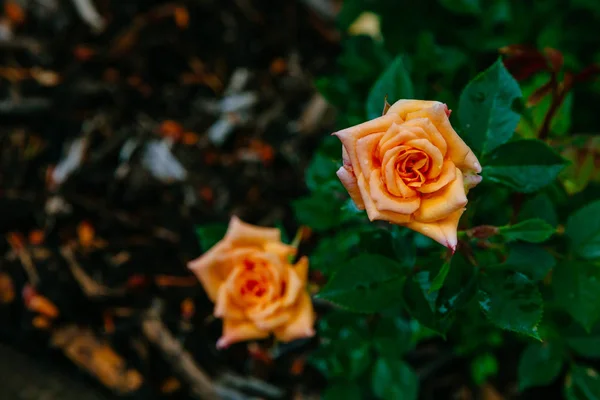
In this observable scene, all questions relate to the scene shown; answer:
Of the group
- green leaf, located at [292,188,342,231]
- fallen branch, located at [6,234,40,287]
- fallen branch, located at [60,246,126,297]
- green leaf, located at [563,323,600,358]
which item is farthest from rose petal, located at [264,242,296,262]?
fallen branch, located at [6,234,40,287]

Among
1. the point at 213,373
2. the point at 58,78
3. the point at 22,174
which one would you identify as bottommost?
the point at 213,373

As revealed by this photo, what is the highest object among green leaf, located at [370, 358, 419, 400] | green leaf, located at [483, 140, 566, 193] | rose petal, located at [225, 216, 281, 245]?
green leaf, located at [483, 140, 566, 193]

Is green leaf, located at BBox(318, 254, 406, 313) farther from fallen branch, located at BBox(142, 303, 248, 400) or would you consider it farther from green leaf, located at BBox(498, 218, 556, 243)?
fallen branch, located at BBox(142, 303, 248, 400)

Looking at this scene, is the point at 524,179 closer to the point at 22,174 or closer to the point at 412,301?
the point at 412,301

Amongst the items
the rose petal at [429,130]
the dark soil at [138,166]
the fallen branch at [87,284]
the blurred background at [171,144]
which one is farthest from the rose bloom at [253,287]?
Result: the fallen branch at [87,284]

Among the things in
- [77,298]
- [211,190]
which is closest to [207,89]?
[211,190]

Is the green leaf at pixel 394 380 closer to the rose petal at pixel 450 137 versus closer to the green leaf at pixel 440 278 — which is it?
the green leaf at pixel 440 278
